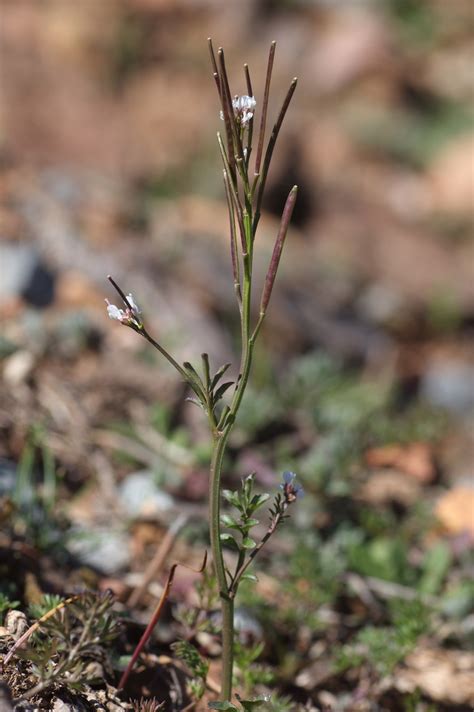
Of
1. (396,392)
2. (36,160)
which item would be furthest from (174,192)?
(396,392)

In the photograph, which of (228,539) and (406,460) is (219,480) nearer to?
(228,539)

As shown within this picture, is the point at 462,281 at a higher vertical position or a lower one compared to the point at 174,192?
higher

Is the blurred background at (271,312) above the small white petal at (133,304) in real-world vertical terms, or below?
above

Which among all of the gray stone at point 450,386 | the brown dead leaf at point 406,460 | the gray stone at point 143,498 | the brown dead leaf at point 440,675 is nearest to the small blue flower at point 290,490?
the brown dead leaf at point 440,675

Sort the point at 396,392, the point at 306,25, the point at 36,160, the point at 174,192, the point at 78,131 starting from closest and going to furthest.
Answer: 1. the point at 396,392
2. the point at 36,160
3. the point at 174,192
4. the point at 78,131
5. the point at 306,25

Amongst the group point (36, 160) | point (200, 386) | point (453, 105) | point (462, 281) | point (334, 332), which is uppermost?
point (453, 105)

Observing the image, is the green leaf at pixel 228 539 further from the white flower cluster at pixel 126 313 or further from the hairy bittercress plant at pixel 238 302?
the white flower cluster at pixel 126 313

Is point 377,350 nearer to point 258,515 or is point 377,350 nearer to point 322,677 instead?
point 258,515
